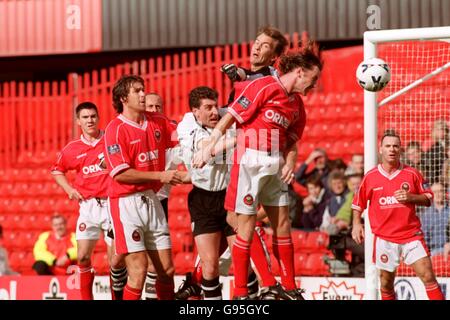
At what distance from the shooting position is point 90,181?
1060 cm

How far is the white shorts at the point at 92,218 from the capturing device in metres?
A: 10.6

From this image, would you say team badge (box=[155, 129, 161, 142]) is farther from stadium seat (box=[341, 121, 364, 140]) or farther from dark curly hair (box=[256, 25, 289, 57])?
stadium seat (box=[341, 121, 364, 140])

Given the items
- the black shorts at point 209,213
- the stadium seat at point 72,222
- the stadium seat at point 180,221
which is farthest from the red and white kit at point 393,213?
the stadium seat at point 72,222

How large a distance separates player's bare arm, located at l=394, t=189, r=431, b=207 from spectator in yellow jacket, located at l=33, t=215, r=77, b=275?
5271mm

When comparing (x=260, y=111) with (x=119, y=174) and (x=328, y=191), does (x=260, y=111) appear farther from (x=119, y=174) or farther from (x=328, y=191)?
(x=328, y=191)

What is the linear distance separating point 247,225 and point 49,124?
34.6 ft

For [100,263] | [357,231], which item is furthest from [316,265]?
[100,263]

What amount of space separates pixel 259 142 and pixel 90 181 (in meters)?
2.88

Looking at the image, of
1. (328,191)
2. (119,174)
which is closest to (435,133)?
(328,191)

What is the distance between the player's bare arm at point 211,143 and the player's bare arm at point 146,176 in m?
0.31

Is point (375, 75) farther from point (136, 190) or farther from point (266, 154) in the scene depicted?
point (136, 190)

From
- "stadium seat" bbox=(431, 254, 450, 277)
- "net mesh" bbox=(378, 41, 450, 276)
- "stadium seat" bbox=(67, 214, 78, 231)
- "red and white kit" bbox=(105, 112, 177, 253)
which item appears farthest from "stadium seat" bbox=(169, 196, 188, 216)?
"red and white kit" bbox=(105, 112, 177, 253)

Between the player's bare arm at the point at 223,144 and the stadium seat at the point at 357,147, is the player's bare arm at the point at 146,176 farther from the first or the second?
the stadium seat at the point at 357,147

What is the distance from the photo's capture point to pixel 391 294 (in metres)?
10.7
